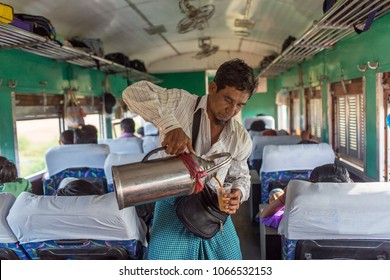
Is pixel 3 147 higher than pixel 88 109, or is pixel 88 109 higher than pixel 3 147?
pixel 88 109

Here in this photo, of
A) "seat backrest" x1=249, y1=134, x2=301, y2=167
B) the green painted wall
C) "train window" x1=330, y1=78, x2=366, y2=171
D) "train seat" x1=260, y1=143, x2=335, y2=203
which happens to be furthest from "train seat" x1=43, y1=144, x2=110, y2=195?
the green painted wall

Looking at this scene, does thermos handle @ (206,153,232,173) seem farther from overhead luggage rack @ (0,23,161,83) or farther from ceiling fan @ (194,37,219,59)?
ceiling fan @ (194,37,219,59)

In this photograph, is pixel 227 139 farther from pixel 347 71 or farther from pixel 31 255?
pixel 347 71

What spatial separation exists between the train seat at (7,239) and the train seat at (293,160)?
6.27 feet

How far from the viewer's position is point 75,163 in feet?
9.95

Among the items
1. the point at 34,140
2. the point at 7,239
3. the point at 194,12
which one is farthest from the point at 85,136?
the point at 7,239

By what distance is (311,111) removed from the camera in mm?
5922

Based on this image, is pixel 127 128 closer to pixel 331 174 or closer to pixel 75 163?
pixel 75 163

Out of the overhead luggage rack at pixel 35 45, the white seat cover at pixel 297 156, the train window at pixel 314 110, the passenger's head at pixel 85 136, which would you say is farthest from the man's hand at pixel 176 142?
the train window at pixel 314 110

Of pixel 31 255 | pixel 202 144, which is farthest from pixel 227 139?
pixel 31 255

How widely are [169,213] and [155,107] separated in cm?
41

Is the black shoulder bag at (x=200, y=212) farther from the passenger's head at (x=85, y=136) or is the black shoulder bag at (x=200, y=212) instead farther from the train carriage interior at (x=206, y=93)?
the passenger's head at (x=85, y=136)

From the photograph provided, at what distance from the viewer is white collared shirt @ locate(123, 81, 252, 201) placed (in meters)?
1.28

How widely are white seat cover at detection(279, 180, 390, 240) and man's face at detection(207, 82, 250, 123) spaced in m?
0.41
